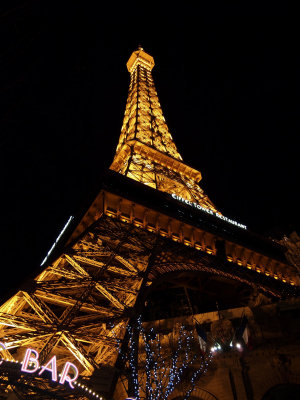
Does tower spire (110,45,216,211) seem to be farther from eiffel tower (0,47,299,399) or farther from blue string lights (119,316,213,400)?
blue string lights (119,316,213,400)

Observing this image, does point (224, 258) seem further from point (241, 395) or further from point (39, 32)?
point (39, 32)

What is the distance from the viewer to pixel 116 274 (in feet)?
53.3

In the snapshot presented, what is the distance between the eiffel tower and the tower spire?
0.27 metres

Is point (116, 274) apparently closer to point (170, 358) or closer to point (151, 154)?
point (170, 358)

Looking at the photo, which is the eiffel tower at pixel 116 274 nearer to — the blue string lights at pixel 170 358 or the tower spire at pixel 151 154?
the tower spire at pixel 151 154

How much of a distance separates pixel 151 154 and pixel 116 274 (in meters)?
16.6

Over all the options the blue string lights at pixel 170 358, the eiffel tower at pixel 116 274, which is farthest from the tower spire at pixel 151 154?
the blue string lights at pixel 170 358

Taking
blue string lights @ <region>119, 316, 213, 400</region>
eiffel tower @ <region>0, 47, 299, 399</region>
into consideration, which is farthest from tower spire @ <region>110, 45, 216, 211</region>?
blue string lights @ <region>119, 316, 213, 400</region>

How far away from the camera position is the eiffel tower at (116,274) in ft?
30.8

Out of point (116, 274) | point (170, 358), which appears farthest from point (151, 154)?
point (170, 358)

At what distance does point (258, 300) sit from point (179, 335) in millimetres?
7066

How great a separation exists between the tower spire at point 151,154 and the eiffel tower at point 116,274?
0.27m

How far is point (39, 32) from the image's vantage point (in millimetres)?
7156

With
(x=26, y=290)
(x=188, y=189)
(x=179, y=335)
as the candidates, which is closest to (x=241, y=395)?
(x=179, y=335)
